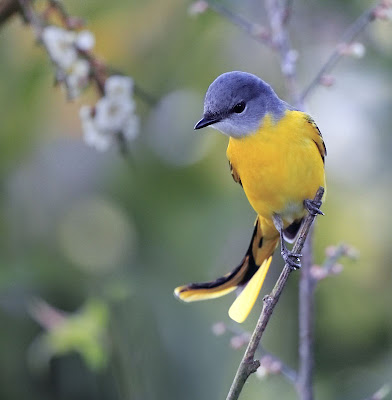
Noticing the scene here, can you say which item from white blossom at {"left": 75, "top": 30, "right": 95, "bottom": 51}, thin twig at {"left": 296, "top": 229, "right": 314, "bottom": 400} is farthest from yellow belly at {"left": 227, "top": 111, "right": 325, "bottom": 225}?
white blossom at {"left": 75, "top": 30, "right": 95, "bottom": 51}

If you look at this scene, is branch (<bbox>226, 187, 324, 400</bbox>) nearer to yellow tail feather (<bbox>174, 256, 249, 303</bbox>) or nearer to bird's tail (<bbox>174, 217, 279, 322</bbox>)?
bird's tail (<bbox>174, 217, 279, 322</bbox>)

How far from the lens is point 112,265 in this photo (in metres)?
3.33

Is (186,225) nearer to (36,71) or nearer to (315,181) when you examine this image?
(36,71)

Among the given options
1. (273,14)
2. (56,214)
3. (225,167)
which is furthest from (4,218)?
(273,14)

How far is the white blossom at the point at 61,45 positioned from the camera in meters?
1.76

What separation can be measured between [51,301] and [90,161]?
0.79 meters

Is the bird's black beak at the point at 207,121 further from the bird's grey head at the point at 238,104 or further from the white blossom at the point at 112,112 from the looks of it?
the white blossom at the point at 112,112

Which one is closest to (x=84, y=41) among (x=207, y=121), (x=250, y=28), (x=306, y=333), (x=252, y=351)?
(x=207, y=121)

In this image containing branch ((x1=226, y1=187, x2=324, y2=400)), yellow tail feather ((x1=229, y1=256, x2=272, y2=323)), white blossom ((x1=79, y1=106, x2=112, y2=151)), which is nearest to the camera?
branch ((x1=226, y1=187, x2=324, y2=400))

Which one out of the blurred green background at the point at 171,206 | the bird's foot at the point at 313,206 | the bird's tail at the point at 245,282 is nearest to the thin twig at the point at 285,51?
the bird's foot at the point at 313,206

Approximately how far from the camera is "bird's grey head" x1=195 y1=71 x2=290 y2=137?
1769 millimetres

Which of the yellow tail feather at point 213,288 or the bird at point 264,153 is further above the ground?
the bird at point 264,153

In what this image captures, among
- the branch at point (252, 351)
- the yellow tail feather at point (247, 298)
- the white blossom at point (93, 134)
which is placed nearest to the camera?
the branch at point (252, 351)

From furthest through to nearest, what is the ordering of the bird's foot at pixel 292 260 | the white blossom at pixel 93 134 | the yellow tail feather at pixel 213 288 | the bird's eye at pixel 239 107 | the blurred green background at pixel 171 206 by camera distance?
the blurred green background at pixel 171 206 < the white blossom at pixel 93 134 < the bird's eye at pixel 239 107 < the yellow tail feather at pixel 213 288 < the bird's foot at pixel 292 260
